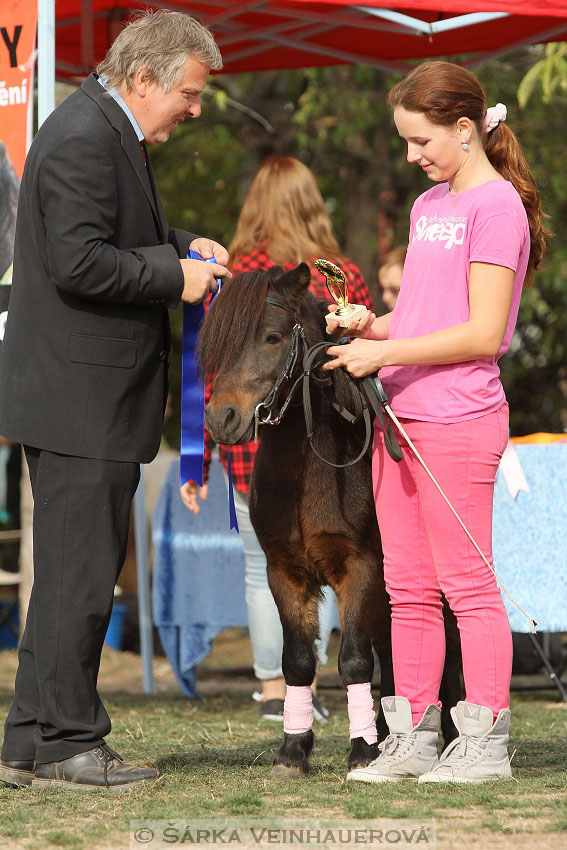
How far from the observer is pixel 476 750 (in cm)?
335

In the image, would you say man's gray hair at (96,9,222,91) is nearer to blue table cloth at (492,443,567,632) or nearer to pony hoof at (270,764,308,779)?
pony hoof at (270,764,308,779)

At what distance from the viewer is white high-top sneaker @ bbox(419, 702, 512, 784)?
332 centimetres

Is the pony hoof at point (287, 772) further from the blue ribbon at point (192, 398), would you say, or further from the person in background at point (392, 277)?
the person in background at point (392, 277)

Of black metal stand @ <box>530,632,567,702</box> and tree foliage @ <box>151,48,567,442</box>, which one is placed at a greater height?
tree foliage @ <box>151,48,567,442</box>

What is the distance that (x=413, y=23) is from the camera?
17.6ft

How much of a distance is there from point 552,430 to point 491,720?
7.05m

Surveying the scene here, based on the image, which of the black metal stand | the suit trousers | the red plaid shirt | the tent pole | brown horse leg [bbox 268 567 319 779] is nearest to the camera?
the suit trousers

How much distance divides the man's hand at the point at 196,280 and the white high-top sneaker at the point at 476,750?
146 cm

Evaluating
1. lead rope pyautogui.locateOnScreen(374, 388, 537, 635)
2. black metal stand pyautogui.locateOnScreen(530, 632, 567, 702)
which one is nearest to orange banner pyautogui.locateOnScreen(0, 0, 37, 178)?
lead rope pyautogui.locateOnScreen(374, 388, 537, 635)

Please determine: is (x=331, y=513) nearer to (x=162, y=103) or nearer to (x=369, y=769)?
(x=369, y=769)

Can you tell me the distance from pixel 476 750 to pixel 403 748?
0.23 metres

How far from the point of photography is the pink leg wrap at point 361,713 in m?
3.69

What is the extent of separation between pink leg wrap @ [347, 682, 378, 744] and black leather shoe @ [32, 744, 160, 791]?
67 centimetres

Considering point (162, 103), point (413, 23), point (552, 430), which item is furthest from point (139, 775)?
point (552, 430)
